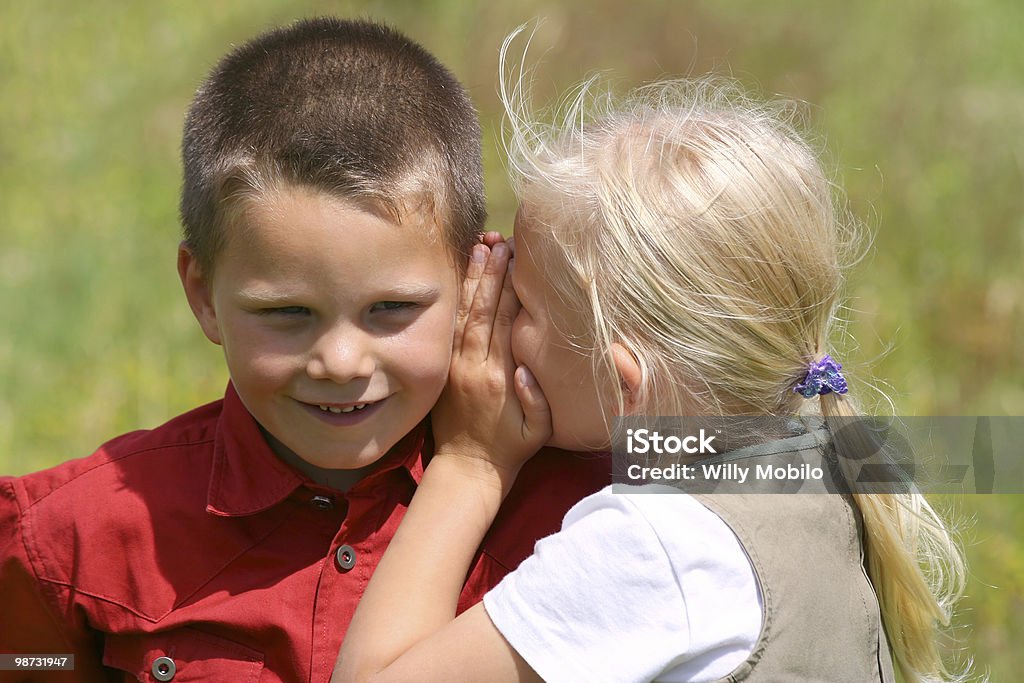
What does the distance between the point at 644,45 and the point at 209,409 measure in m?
4.79

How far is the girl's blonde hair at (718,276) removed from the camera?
235 centimetres

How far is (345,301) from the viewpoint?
236 centimetres

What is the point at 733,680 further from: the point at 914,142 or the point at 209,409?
the point at 914,142

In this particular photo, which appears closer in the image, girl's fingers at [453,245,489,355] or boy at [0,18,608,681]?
boy at [0,18,608,681]

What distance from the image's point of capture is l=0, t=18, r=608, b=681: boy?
238 cm

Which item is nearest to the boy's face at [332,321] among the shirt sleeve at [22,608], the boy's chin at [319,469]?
the boy's chin at [319,469]

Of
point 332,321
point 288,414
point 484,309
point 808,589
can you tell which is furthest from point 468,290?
point 808,589

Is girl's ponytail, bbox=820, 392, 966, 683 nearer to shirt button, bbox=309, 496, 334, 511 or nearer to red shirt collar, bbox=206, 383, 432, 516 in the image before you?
red shirt collar, bbox=206, 383, 432, 516

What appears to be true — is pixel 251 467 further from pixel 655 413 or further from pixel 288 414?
pixel 655 413

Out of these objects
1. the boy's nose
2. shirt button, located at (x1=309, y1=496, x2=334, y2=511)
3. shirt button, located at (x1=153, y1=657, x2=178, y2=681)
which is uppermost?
the boy's nose

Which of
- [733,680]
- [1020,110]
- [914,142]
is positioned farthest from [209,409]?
[1020,110]

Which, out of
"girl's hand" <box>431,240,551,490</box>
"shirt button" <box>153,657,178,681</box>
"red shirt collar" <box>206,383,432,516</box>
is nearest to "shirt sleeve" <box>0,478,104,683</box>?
"shirt button" <box>153,657,178,681</box>
